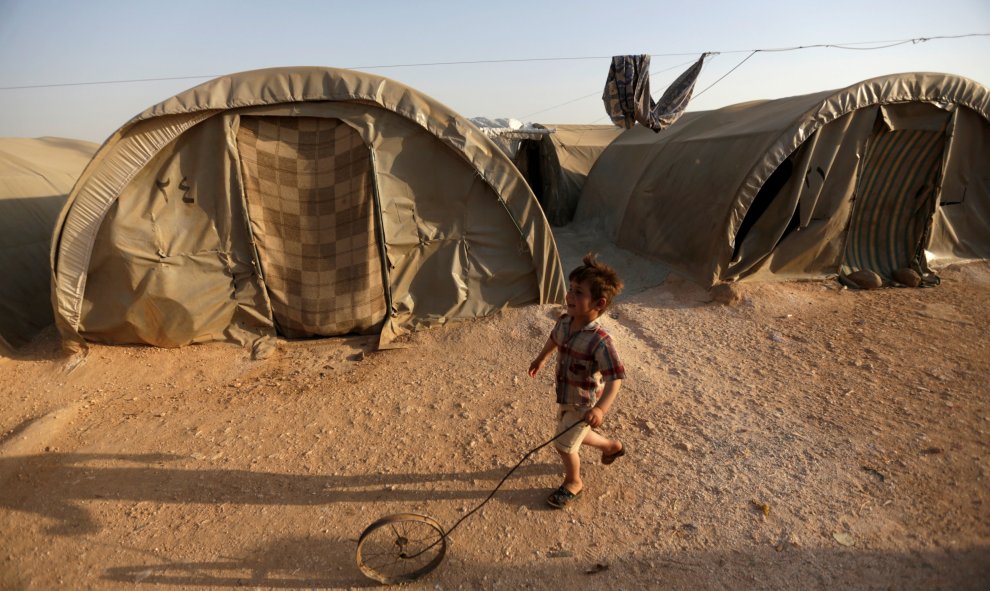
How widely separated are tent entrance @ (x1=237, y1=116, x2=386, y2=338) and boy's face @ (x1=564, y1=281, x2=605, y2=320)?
10.7 ft

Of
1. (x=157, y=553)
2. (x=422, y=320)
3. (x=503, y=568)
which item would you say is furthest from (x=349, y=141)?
(x=503, y=568)

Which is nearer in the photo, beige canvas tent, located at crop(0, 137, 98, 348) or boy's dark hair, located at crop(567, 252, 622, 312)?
boy's dark hair, located at crop(567, 252, 622, 312)

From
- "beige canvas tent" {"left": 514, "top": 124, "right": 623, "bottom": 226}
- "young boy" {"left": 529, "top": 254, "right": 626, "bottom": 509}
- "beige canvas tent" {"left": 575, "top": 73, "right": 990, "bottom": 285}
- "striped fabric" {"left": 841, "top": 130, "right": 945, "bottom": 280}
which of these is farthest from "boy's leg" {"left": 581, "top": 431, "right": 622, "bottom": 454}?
"beige canvas tent" {"left": 514, "top": 124, "right": 623, "bottom": 226}

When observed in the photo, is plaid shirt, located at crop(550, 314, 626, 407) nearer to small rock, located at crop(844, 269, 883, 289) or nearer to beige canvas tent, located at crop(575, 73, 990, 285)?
beige canvas tent, located at crop(575, 73, 990, 285)

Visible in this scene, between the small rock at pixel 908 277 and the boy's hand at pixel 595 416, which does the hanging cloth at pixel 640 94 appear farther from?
the boy's hand at pixel 595 416

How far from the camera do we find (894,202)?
7488mm

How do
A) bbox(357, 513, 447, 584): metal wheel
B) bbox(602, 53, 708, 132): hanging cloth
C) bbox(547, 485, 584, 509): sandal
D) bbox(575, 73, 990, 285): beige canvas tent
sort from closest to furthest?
bbox(357, 513, 447, 584): metal wheel, bbox(547, 485, 584, 509): sandal, bbox(575, 73, 990, 285): beige canvas tent, bbox(602, 53, 708, 132): hanging cloth

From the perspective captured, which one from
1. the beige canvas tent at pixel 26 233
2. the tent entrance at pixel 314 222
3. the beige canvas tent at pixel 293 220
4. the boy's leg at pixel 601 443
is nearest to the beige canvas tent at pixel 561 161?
the beige canvas tent at pixel 293 220

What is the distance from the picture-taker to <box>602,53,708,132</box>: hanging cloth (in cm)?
770

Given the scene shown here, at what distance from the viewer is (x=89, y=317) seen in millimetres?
5500

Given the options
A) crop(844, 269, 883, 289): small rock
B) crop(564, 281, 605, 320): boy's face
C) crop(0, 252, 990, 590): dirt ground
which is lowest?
crop(0, 252, 990, 590): dirt ground

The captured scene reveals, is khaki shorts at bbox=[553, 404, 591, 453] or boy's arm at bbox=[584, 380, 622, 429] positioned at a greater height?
boy's arm at bbox=[584, 380, 622, 429]

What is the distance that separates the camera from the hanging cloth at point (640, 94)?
25.3 feet

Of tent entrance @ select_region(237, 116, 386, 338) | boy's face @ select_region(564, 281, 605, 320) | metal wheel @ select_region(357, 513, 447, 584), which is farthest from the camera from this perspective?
tent entrance @ select_region(237, 116, 386, 338)
